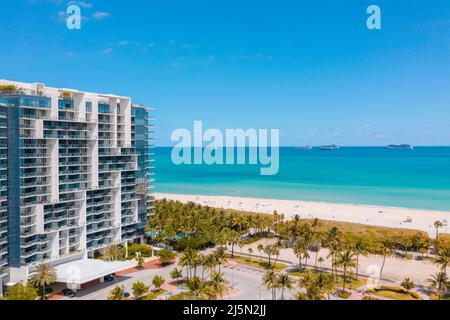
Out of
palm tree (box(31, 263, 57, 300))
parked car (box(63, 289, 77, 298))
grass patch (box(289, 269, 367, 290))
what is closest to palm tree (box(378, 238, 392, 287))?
grass patch (box(289, 269, 367, 290))

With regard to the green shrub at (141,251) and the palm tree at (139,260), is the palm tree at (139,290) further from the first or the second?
the green shrub at (141,251)

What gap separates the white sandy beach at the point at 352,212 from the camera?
95.4 m

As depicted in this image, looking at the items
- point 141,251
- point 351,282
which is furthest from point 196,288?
point 141,251

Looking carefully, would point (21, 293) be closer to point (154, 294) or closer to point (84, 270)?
point (84, 270)

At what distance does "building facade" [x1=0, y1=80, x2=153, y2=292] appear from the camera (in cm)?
5219

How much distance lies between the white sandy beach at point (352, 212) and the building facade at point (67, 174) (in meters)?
51.0

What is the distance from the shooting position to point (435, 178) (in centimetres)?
19275

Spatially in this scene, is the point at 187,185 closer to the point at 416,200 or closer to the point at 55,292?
the point at 416,200

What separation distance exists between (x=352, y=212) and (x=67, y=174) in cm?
8265

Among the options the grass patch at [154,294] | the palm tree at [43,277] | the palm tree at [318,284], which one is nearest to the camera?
the palm tree at [318,284]

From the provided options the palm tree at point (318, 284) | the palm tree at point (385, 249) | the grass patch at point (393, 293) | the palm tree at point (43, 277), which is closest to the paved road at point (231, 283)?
the palm tree at point (43, 277)

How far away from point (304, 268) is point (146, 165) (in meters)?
36.0

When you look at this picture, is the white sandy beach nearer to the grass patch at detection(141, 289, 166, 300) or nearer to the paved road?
the paved road
